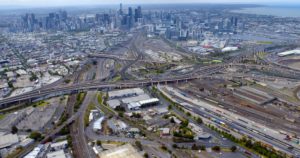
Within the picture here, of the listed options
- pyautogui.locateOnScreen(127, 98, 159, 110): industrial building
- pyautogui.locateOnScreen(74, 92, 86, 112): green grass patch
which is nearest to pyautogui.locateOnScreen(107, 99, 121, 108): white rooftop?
pyautogui.locateOnScreen(127, 98, 159, 110): industrial building

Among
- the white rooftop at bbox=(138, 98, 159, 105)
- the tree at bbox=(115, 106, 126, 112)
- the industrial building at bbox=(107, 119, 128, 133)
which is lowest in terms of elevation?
the industrial building at bbox=(107, 119, 128, 133)

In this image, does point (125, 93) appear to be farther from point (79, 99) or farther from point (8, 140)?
point (8, 140)

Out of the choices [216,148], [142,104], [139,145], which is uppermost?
[142,104]

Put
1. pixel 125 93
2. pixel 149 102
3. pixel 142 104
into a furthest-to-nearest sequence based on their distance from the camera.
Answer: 1. pixel 125 93
2. pixel 149 102
3. pixel 142 104

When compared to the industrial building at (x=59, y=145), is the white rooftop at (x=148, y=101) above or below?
above

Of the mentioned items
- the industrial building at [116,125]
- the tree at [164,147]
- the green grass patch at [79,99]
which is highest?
the green grass patch at [79,99]

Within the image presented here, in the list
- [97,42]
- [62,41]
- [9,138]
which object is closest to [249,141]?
[9,138]

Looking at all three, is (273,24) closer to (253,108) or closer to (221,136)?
(253,108)

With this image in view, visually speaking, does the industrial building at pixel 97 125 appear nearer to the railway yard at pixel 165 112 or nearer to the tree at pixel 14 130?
the railway yard at pixel 165 112

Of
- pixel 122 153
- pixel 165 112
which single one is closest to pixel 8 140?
pixel 122 153

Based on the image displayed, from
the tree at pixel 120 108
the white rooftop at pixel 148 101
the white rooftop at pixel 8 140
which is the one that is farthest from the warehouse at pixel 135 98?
the white rooftop at pixel 8 140

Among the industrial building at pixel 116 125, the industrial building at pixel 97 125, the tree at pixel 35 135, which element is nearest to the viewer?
the tree at pixel 35 135

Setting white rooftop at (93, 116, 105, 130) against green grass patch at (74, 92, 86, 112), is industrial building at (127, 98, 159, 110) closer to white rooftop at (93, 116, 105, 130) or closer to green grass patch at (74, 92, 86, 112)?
white rooftop at (93, 116, 105, 130)
